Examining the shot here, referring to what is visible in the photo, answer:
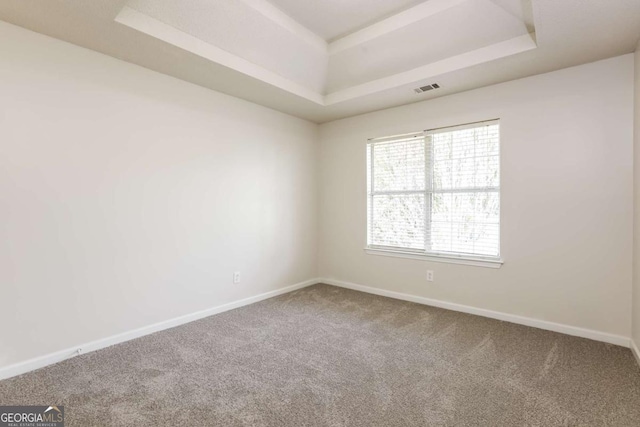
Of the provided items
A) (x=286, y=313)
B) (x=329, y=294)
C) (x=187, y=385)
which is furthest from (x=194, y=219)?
(x=329, y=294)

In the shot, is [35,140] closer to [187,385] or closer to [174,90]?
[174,90]

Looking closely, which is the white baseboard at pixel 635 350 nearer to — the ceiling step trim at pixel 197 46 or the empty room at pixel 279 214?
the empty room at pixel 279 214

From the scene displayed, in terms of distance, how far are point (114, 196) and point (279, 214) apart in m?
1.95

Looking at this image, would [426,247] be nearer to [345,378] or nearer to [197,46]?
[345,378]

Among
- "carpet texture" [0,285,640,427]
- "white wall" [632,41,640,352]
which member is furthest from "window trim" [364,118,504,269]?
"white wall" [632,41,640,352]

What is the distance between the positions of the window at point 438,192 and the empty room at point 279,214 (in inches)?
0.9

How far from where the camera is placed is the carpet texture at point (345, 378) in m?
1.78

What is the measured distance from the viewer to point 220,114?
138 inches

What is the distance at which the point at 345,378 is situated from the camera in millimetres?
2176

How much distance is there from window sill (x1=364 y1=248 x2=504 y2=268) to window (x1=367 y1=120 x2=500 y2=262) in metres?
0.03

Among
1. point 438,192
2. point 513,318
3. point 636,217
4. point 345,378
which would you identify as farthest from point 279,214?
point 636,217

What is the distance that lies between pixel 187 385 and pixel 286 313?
1.50 metres
